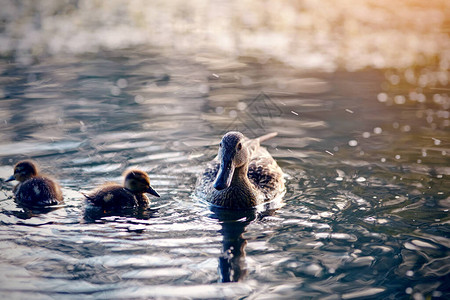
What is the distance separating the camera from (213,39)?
12711 millimetres

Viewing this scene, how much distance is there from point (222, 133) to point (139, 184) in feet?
7.54

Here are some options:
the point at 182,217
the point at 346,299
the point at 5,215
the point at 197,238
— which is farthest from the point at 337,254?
the point at 5,215

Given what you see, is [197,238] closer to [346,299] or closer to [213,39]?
[346,299]

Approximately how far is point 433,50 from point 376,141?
16.4 feet

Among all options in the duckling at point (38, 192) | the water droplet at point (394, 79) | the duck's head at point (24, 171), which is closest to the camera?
the duckling at point (38, 192)

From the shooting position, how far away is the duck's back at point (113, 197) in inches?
205

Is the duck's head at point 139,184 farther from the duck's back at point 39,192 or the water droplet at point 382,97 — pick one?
the water droplet at point 382,97

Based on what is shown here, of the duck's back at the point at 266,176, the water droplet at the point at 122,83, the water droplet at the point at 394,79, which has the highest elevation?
the water droplet at the point at 122,83

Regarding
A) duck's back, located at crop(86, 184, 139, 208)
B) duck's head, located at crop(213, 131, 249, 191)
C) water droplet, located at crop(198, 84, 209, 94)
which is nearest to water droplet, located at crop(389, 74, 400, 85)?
water droplet, located at crop(198, 84, 209, 94)

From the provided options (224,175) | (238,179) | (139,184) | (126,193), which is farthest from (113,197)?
(238,179)

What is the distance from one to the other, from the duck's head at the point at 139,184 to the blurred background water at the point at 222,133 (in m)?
0.19

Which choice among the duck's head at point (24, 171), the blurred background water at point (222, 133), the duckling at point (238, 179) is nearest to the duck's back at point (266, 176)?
the duckling at point (238, 179)

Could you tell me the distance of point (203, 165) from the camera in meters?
6.62

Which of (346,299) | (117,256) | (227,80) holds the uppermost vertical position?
(227,80)
